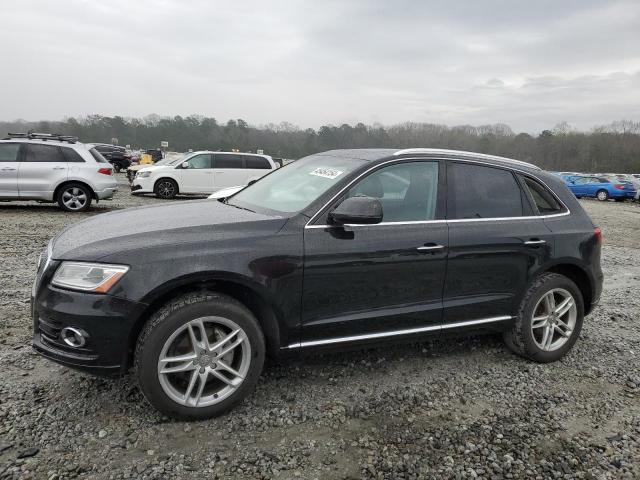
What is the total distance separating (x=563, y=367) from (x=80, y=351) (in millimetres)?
3533

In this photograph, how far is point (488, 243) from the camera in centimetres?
356

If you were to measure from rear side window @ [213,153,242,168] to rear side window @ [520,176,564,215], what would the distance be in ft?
43.6

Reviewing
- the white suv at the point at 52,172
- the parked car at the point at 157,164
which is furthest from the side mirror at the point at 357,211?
the parked car at the point at 157,164

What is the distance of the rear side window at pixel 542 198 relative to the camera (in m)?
3.94

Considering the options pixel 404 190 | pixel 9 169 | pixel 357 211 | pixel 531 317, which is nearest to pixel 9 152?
pixel 9 169

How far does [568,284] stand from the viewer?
393cm

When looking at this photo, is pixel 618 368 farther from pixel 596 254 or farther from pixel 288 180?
pixel 288 180

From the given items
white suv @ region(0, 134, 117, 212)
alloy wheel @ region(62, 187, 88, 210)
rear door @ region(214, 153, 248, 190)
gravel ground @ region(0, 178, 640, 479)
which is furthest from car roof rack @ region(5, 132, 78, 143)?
gravel ground @ region(0, 178, 640, 479)

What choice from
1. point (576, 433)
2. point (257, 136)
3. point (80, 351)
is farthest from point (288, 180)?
point (257, 136)

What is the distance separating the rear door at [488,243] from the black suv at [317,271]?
0.01 meters

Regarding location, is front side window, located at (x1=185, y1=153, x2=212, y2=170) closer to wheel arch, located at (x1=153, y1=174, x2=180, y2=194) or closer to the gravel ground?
wheel arch, located at (x1=153, y1=174, x2=180, y2=194)

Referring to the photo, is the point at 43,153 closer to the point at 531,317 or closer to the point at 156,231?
the point at 156,231

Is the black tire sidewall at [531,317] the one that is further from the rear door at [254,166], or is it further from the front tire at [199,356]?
the rear door at [254,166]

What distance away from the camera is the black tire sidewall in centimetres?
380
